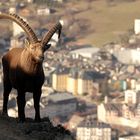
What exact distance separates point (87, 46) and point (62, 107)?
15397 mm

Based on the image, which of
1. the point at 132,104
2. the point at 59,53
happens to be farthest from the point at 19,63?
the point at 59,53

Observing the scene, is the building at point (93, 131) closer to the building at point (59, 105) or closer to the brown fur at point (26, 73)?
the building at point (59, 105)

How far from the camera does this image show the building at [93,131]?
71.9 feet

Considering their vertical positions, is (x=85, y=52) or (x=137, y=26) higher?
(x=137, y=26)

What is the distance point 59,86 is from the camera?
3494cm

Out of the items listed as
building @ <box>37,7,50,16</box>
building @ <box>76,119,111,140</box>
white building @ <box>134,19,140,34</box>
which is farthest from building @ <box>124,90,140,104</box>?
building @ <box>37,7,50,16</box>

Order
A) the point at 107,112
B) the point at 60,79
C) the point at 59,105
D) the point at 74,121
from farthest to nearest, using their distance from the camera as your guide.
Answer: the point at 60,79, the point at 59,105, the point at 107,112, the point at 74,121

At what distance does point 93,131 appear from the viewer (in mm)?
22547

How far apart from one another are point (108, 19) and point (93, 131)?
29420mm

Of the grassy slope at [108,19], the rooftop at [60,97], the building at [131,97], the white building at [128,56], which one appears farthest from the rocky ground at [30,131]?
the grassy slope at [108,19]

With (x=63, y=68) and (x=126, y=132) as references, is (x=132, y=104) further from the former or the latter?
(x=63, y=68)

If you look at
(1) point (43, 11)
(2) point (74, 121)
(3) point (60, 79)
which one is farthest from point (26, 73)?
(1) point (43, 11)

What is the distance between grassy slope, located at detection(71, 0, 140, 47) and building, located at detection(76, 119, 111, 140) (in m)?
21.3

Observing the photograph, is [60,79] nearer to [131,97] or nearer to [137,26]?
[131,97]
